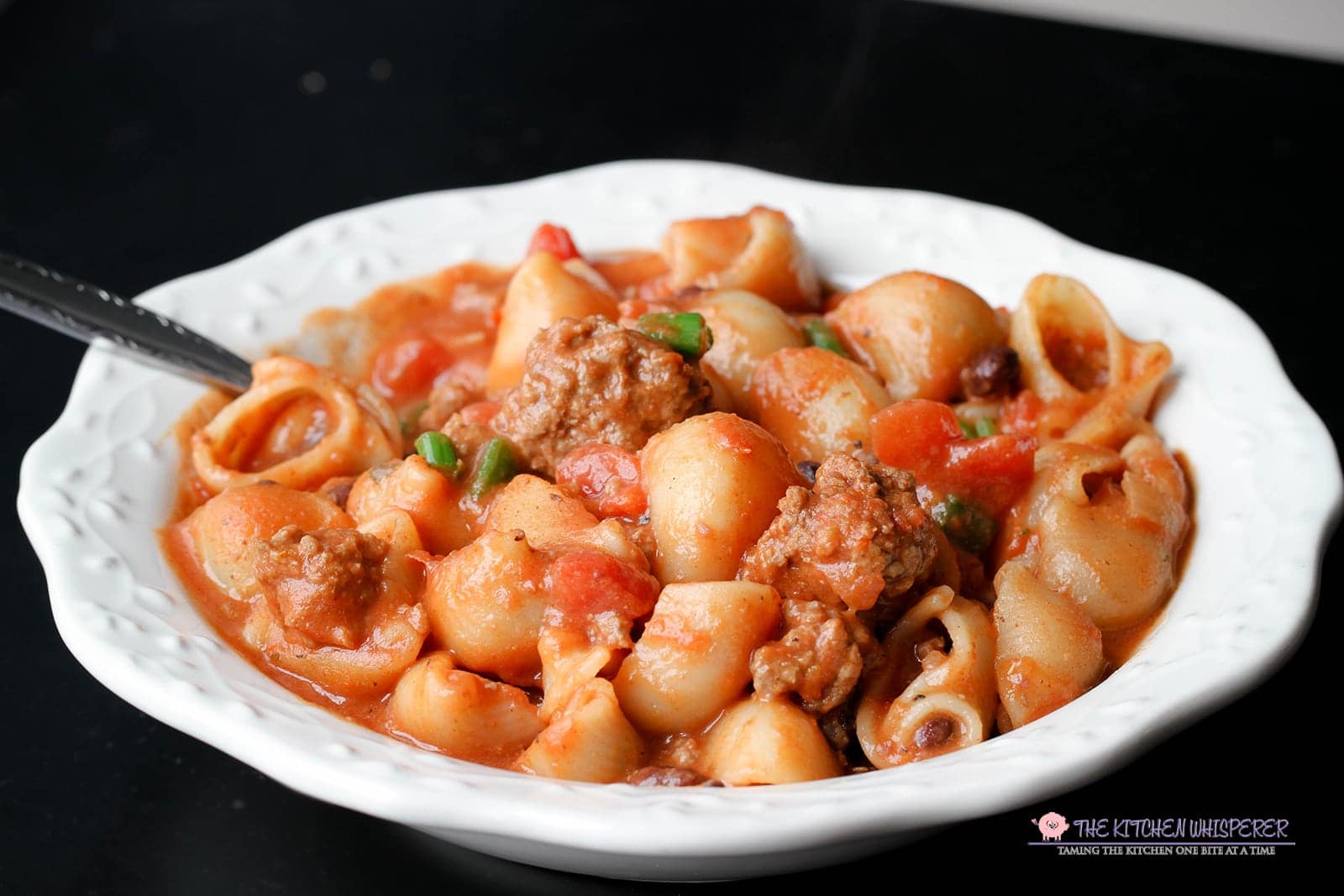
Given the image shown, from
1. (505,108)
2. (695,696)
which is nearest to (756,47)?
(505,108)

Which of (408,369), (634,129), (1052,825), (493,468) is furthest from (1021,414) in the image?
(634,129)

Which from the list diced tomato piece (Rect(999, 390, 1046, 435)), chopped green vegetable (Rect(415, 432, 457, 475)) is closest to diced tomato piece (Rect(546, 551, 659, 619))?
chopped green vegetable (Rect(415, 432, 457, 475))

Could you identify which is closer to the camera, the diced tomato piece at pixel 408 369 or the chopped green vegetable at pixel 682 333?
the chopped green vegetable at pixel 682 333

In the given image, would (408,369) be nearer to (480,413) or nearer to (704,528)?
(480,413)

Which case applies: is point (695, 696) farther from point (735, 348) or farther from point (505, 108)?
point (505, 108)

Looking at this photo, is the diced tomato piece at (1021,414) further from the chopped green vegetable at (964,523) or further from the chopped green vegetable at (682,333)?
the chopped green vegetable at (682,333)

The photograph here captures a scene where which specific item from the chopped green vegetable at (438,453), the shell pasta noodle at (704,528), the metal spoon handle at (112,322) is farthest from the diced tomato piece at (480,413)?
the metal spoon handle at (112,322)
